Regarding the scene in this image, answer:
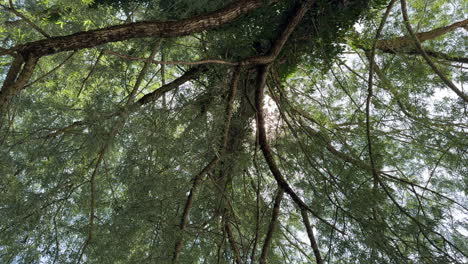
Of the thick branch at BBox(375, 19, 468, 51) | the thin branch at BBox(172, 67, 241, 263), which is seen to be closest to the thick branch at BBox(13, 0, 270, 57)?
the thin branch at BBox(172, 67, 241, 263)

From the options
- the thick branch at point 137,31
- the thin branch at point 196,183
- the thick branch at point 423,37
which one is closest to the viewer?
the thick branch at point 137,31

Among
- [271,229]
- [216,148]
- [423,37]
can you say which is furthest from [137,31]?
[423,37]

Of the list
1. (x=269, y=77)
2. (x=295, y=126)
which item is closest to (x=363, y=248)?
(x=295, y=126)

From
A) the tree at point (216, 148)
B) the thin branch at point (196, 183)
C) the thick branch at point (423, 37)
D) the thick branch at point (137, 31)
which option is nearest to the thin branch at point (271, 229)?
the tree at point (216, 148)

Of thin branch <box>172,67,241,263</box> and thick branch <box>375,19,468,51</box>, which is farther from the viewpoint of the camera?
thick branch <box>375,19,468,51</box>

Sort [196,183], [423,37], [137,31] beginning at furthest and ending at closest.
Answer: [423,37]
[196,183]
[137,31]

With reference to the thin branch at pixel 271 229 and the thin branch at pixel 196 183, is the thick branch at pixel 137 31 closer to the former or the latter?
the thin branch at pixel 196 183

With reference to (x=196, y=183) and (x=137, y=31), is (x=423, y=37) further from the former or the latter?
(x=137, y=31)

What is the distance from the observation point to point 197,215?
220 cm

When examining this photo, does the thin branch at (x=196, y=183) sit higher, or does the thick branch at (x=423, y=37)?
the thick branch at (x=423, y=37)

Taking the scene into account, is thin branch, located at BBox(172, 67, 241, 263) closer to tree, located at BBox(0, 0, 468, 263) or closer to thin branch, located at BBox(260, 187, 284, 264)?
A: tree, located at BBox(0, 0, 468, 263)

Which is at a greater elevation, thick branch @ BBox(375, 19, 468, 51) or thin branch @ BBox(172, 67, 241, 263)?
thick branch @ BBox(375, 19, 468, 51)

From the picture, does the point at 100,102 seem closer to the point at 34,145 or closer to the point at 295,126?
the point at 34,145

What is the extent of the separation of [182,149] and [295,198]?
69 centimetres
